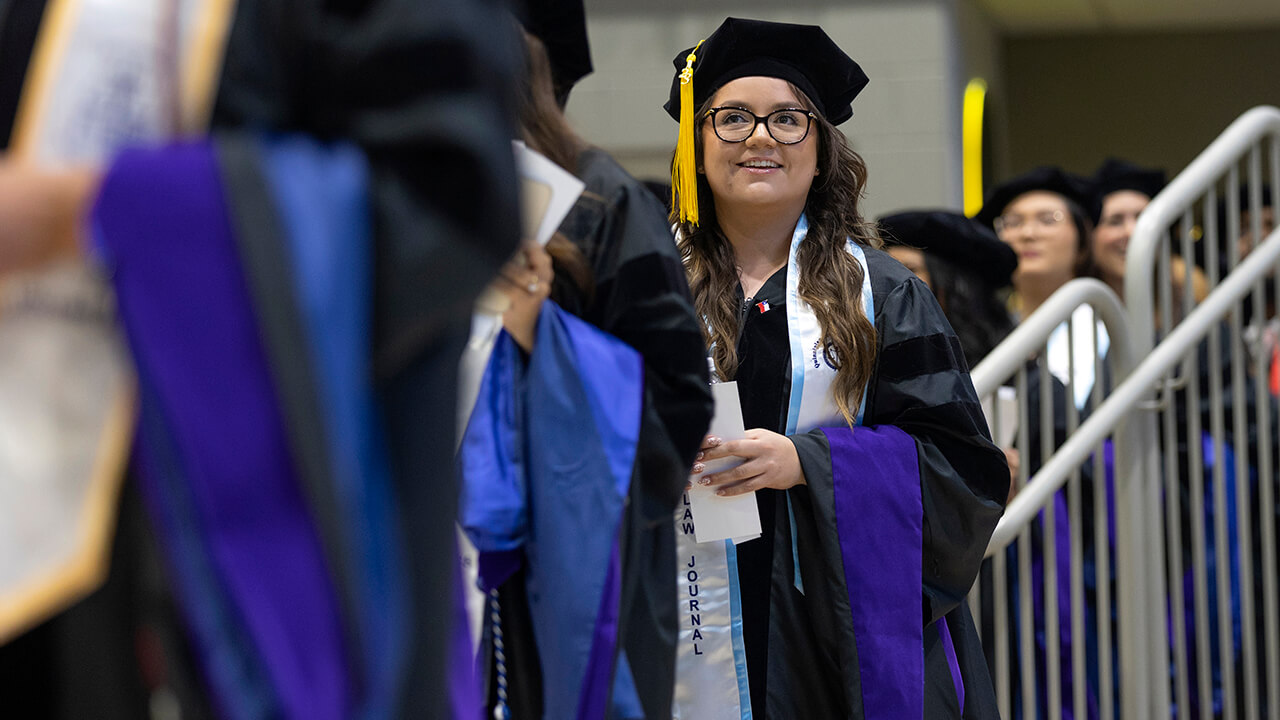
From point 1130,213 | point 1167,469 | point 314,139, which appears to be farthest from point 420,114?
point 1130,213

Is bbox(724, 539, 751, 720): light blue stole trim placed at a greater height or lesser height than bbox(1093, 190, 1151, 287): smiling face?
lesser

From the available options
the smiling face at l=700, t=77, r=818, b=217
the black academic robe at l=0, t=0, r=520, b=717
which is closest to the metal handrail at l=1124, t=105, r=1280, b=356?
the smiling face at l=700, t=77, r=818, b=217

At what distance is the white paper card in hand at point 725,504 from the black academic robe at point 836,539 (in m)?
0.14

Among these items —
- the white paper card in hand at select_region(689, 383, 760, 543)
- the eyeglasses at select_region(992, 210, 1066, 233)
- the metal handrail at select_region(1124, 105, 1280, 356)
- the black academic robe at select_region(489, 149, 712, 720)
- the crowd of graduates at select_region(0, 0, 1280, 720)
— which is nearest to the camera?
the crowd of graduates at select_region(0, 0, 1280, 720)

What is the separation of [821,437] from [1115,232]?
310 centimetres

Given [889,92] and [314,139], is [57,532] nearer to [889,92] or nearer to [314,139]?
[314,139]

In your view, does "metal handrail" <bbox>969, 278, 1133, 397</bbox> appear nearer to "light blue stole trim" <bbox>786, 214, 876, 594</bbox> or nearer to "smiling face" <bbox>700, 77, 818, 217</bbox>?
"light blue stole trim" <bbox>786, 214, 876, 594</bbox>

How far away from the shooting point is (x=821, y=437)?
8.32 ft

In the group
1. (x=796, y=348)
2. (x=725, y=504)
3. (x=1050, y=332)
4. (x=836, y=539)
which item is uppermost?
(x=796, y=348)

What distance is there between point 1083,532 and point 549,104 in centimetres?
260

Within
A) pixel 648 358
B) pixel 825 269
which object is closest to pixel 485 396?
pixel 648 358

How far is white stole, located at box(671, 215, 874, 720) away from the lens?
8.19 feet

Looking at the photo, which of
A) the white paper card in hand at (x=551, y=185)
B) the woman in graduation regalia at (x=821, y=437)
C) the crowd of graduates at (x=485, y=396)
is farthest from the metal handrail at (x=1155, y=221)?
the white paper card in hand at (x=551, y=185)

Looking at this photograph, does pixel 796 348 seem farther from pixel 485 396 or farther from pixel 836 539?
pixel 485 396
